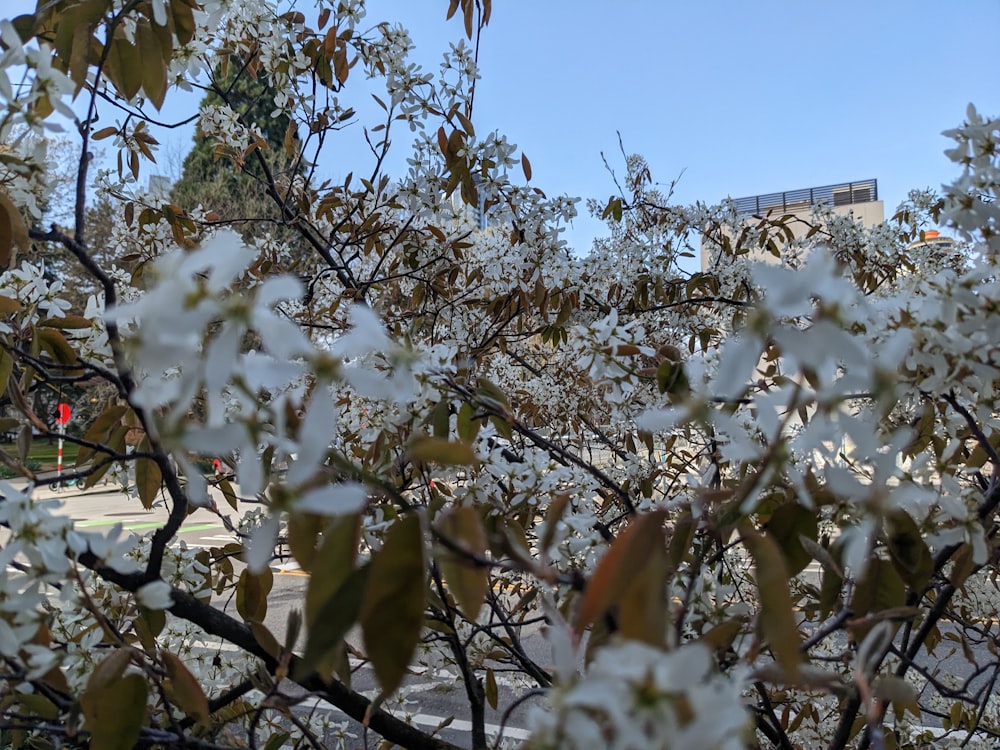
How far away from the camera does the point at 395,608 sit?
16.0 inches

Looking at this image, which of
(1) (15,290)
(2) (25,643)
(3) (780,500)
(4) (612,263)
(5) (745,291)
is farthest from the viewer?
(5) (745,291)

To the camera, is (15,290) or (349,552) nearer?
(349,552)

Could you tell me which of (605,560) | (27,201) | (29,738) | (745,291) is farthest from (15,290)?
(745,291)

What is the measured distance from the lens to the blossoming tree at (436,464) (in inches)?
15.2

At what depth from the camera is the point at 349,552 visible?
41cm

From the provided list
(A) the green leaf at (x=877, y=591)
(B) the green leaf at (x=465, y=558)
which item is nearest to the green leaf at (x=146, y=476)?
(B) the green leaf at (x=465, y=558)

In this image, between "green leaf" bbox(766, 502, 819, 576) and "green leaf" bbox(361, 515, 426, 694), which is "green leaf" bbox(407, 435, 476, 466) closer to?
"green leaf" bbox(361, 515, 426, 694)

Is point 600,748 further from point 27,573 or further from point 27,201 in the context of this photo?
point 27,201

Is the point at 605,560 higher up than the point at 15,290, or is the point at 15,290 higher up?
the point at 15,290

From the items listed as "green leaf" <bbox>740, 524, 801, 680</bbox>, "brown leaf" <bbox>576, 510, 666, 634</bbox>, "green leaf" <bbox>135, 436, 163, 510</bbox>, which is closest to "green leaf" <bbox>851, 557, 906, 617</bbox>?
"green leaf" <bbox>740, 524, 801, 680</bbox>

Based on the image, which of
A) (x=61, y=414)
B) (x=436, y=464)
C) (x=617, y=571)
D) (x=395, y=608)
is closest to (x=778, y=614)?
(x=617, y=571)

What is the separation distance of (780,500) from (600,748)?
588mm

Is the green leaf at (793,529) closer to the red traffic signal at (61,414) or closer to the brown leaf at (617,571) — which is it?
the brown leaf at (617,571)

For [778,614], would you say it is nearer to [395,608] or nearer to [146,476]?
[395,608]
